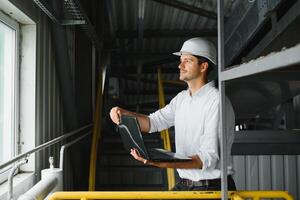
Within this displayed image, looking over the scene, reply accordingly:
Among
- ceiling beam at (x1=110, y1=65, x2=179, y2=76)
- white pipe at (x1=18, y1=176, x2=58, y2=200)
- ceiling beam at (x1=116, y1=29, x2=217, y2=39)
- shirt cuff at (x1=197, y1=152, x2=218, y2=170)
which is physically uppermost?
ceiling beam at (x1=116, y1=29, x2=217, y2=39)

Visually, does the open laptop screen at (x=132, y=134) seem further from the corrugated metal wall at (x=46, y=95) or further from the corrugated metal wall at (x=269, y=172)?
the corrugated metal wall at (x=269, y=172)

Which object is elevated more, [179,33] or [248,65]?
[179,33]

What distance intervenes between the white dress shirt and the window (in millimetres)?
1250

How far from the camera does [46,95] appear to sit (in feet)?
9.30

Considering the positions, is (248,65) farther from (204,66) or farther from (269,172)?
(269,172)

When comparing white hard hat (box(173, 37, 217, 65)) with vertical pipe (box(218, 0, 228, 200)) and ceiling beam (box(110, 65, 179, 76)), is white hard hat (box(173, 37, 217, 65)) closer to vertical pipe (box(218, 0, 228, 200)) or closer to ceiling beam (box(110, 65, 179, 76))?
vertical pipe (box(218, 0, 228, 200))

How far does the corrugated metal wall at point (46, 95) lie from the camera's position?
2.63m

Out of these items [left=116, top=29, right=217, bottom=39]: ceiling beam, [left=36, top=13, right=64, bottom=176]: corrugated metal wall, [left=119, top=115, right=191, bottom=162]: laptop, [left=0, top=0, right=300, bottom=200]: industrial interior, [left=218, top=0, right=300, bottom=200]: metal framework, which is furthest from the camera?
[left=116, top=29, right=217, bottom=39]: ceiling beam

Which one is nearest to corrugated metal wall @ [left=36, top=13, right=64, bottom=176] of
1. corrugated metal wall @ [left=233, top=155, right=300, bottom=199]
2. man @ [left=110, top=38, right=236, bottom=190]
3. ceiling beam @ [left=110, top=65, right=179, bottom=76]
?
man @ [left=110, top=38, right=236, bottom=190]

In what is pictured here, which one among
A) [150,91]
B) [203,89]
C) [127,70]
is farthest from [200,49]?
[150,91]

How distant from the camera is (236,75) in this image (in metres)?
1.29

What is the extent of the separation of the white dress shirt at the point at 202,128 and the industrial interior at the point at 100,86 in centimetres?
20

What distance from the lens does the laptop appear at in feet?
5.44

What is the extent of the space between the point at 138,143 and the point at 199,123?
41cm
